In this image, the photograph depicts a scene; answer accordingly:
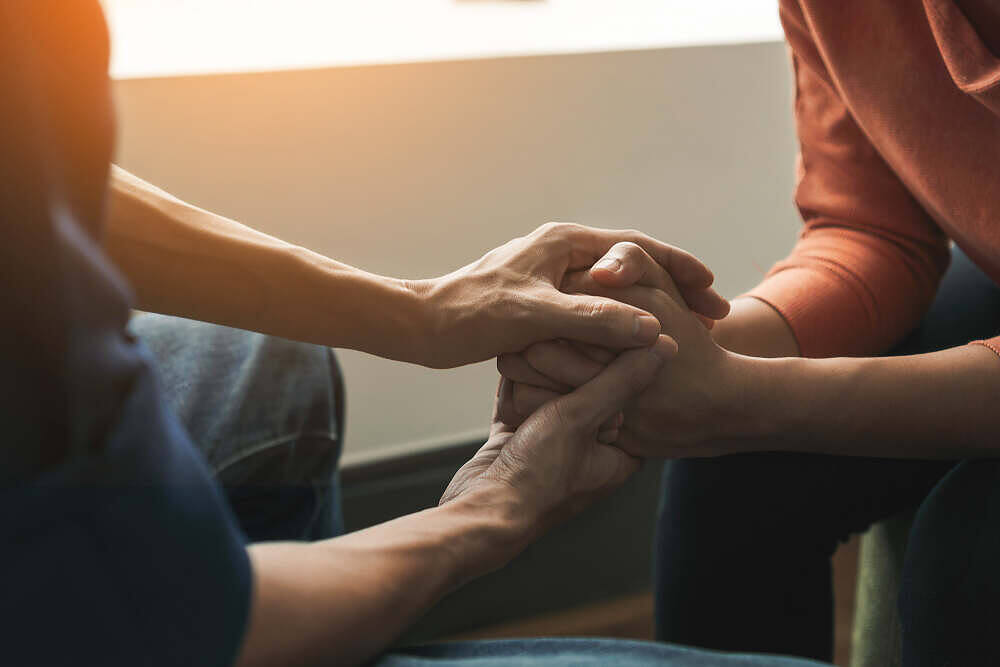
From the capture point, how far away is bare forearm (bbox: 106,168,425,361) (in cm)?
68

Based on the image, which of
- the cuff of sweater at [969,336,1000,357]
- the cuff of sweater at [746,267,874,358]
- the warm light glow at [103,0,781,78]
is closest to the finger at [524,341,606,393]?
the cuff of sweater at [746,267,874,358]

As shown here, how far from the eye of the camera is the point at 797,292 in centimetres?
89

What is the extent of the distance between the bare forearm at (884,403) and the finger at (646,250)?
3.7 inches

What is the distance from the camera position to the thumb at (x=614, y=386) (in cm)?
75

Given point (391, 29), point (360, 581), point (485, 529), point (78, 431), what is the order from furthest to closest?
point (391, 29)
point (485, 529)
point (360, 581)
point (78, 431)

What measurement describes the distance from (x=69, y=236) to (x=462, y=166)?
94cm

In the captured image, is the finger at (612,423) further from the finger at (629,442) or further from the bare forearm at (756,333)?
the bare forearm at (756,333)

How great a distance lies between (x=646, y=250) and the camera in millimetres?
840

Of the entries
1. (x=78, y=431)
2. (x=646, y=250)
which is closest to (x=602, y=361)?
(x=646, y=250)

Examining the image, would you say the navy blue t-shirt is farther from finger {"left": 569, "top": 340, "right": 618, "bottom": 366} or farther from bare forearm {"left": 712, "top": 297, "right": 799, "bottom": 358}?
bare forearm {"left": 712, "top": 297, "right": 799, "bottom": 358}

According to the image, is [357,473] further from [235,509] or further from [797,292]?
[797,292]

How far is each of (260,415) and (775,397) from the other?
0.44 meters

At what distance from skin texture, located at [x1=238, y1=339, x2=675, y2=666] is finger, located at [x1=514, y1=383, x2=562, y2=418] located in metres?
0.02

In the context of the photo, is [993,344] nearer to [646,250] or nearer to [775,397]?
[775,397]
